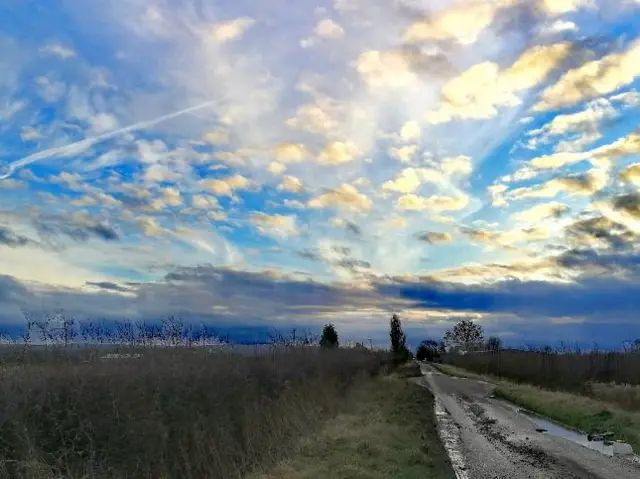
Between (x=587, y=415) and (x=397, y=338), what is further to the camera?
(x=397, y=338)

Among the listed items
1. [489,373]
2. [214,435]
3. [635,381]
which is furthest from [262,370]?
[489,373]

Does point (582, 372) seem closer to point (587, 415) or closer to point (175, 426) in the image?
point (587, 415)

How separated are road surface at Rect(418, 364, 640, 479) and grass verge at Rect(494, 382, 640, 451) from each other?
1.99 meters

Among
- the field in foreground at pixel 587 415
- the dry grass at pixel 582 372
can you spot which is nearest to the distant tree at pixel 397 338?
the dry grass at pixel 582 372

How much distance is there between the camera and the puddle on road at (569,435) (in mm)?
19847

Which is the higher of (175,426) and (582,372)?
(582,372)

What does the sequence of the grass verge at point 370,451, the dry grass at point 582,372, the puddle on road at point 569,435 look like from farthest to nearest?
1. the dry grass at point 582,372
2. the puddle on road at point 569,435
3. the grass verge at point 370,451

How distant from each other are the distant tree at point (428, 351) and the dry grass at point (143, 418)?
6628 inches

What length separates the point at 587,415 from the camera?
28203mm

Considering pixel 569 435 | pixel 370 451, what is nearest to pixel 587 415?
pixel 569 435

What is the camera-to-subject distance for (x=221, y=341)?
30734mm

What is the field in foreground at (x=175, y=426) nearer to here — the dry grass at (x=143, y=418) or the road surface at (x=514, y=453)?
the dry grass at (x=143, y=418)

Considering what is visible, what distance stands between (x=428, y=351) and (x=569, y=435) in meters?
168

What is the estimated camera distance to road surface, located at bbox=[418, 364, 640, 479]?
15.3m
